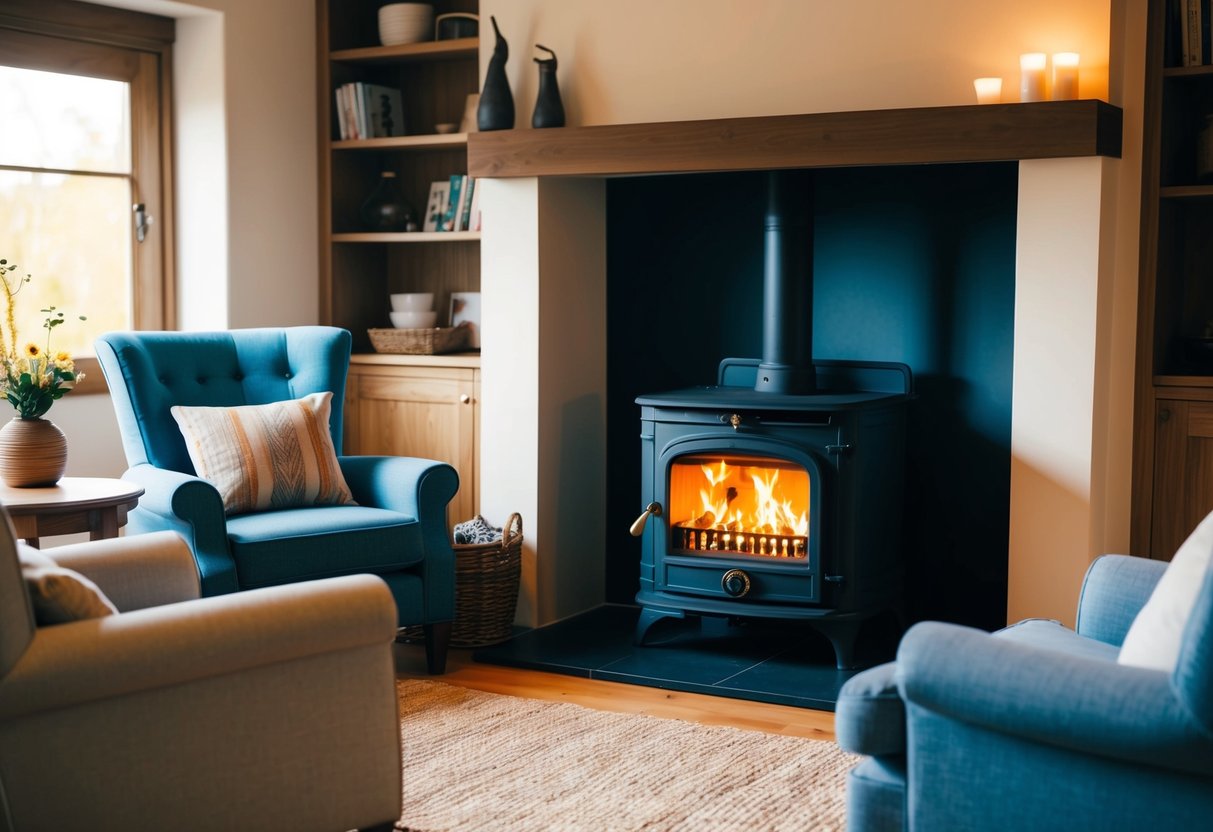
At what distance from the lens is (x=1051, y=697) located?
6.43 feet

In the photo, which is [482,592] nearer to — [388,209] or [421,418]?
[421,418]

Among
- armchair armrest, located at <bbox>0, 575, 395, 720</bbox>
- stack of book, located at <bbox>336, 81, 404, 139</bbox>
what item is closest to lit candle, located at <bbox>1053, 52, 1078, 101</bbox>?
armchair armrest, located at <bbox>0, 575, 395, 720</bbox>

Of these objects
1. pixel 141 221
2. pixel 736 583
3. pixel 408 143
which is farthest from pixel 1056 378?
pixel 141 221

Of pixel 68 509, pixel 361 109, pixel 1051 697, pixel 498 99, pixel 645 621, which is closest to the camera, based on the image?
pixel 1051 697

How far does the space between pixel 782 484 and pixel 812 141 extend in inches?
37.7

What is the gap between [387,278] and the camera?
5266 millimetres

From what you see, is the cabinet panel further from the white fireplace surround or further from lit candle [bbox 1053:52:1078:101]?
lit candle [bbox 1053:52:1078:101]

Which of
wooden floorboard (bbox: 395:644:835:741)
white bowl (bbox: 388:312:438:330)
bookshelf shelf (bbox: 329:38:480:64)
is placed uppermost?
bookshelf shelf (bbox: 329:38:480:64)

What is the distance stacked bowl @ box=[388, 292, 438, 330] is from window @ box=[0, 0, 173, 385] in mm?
790

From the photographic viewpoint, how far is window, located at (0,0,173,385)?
4.23 m

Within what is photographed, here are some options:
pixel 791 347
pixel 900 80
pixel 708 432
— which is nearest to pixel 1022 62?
pixel 900 80

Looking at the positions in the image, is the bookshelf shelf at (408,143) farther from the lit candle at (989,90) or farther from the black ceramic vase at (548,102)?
the lit candle at (989,90)

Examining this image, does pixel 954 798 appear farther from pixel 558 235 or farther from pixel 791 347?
pixel 558 235

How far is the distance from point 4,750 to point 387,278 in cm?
341
